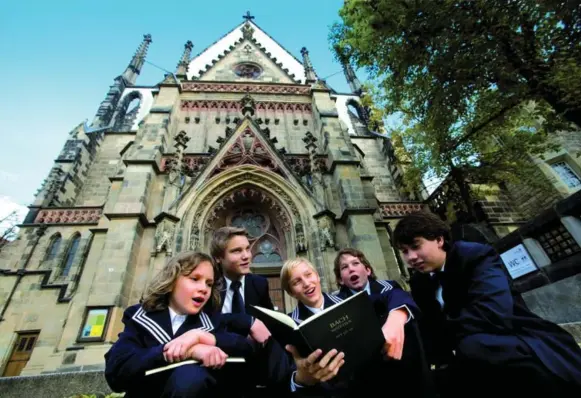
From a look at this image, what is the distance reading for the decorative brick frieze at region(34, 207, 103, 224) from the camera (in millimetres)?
10305

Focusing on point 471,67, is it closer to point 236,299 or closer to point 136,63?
point 236,299

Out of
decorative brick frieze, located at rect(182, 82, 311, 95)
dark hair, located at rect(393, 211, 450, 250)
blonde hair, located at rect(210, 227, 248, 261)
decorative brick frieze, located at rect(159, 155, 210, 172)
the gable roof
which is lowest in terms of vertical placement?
dark hair, located at rect(393, 211, 450, 250)

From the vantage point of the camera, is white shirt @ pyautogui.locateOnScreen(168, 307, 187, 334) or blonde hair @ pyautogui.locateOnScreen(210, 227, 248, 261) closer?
white shirt @ pyautogui.locateOnScreen(168, 307, 187, 334)

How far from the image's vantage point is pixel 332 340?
1.48 metres

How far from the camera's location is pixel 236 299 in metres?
2.60

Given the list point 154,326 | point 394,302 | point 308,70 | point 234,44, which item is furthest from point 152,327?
point 234,44

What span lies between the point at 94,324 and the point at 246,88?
39.7 feet

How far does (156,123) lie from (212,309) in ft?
35.3

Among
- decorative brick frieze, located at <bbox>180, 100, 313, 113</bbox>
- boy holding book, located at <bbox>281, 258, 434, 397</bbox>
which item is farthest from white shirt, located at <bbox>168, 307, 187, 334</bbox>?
decorative brick frieze, located at <bbox>180, 100, 313, 113</bbox>

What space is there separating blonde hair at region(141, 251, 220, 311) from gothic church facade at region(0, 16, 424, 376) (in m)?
5.56

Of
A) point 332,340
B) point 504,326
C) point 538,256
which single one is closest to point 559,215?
point 538,256

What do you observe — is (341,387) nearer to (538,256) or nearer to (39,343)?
(538,256)

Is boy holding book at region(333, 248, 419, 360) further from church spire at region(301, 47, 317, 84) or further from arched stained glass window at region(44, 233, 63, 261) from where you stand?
church spire at region(301, 47, 317, 84)

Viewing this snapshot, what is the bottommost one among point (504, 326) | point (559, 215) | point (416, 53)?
point (504, 326)
